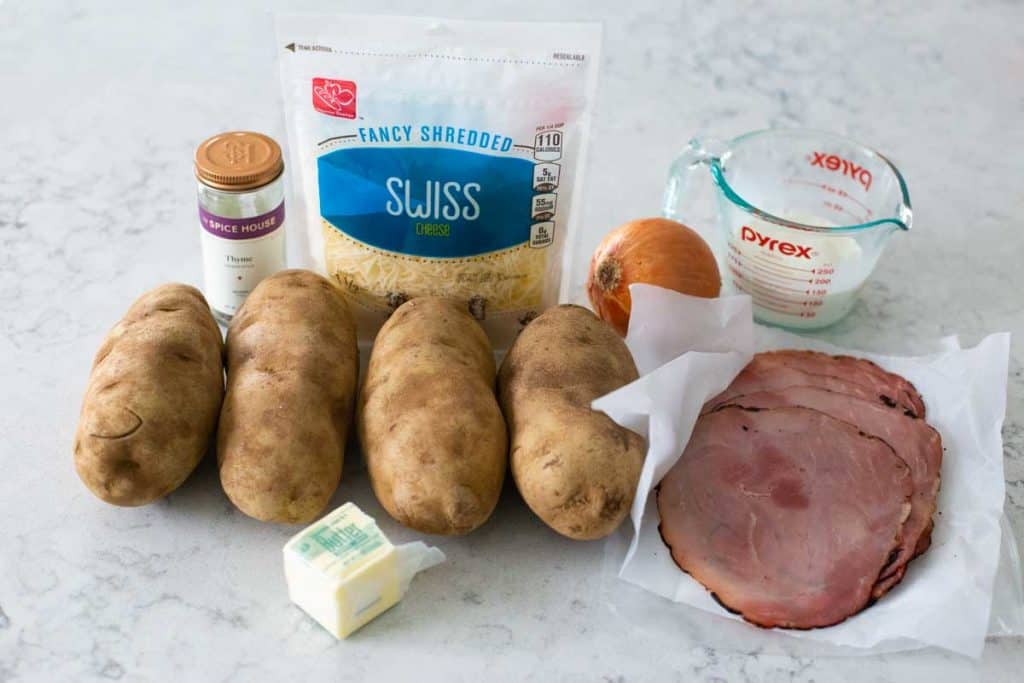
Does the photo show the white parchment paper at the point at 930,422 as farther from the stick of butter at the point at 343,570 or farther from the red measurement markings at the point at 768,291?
the stick of butter at the point at 343,570

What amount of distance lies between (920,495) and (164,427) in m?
0.68

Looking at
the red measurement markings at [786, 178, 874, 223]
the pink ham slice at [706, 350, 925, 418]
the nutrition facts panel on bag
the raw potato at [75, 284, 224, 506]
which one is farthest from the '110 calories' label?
the red measurement markings at [786, 178, 874, 223]

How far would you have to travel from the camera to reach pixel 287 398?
1.15 meters

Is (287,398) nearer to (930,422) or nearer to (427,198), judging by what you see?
(427,198)

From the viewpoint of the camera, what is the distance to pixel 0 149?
5.35 feet

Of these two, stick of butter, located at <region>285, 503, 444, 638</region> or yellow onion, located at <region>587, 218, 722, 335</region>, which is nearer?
stick of butter, located at <region>285, 503, 444, 638</region>

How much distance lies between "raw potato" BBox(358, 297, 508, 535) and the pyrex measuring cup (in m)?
0.38

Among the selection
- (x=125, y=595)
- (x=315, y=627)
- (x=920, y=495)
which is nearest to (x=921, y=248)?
(x=920, y=495)

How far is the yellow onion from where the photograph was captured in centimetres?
136

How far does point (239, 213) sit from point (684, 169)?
0.51 m

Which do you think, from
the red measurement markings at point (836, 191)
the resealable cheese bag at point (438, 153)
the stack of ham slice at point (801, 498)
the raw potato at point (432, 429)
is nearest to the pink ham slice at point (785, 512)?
the stack of ham slice at point (801, 498)

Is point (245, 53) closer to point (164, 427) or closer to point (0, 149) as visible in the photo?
point (0, 149)

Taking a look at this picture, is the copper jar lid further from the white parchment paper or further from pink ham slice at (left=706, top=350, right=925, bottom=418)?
pink ham slice at (left=706, top=350, right=925, bottom=418)

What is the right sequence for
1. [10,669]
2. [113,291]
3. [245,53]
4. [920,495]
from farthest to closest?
[245,53], [113,291], [920,495], [10,669]
